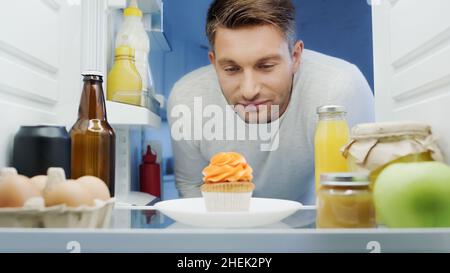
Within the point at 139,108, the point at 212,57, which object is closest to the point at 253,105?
the point at 212,57

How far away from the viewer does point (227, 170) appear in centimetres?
84

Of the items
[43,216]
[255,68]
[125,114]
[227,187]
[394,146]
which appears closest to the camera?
[43,216]

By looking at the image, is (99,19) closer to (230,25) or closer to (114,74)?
(114,74)

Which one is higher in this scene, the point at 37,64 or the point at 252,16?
the point at 252,16

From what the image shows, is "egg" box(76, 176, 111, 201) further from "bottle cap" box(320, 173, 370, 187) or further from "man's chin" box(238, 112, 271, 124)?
"man's chin" box(238, 112, 271, 124)

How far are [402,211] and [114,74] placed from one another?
2.57 feet

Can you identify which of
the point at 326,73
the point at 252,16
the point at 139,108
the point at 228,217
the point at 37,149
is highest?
the point at 252,16

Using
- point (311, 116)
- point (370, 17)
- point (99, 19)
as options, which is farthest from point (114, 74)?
point (370, 17)

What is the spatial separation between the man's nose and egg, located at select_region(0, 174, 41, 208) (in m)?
0.67

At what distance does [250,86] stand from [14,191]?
703 millimetres

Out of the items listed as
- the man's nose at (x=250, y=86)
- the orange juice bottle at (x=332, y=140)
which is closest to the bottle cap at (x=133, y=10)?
the man's nose at (x=250, y=86)

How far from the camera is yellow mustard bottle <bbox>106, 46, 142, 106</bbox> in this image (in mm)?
1066

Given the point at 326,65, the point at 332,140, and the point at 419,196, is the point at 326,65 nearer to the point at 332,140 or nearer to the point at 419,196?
the point at 332,140

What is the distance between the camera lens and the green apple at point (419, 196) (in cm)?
61
